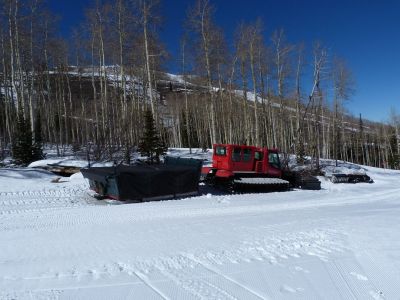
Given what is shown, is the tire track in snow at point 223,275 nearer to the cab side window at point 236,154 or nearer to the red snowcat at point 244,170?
the red snowcat at point 244,170

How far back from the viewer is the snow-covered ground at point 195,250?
457 cm

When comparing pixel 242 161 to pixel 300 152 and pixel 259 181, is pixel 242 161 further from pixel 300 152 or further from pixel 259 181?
pixel 300 152

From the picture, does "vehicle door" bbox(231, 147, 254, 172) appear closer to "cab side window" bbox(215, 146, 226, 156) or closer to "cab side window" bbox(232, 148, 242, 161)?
"cab side window" bbox(232, 148, 242, 161)

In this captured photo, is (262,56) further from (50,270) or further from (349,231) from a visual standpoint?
(50,270)

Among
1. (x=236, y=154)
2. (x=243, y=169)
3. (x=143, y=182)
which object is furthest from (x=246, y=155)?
(x=143, y=182)

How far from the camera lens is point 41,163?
17.7 metres

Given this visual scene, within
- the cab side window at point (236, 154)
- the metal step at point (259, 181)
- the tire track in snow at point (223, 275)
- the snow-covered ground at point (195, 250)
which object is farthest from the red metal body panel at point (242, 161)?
the tire track in snow at point (223, 275)

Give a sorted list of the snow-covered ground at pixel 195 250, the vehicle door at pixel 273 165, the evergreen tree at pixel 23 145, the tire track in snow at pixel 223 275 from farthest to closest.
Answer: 1. the evergreen tree at pixel 23 145
2. the vehicle door at pixel 273 165
3. the snow-covered ground at pixel 195 250
4. the tire track in snow at pixel 223 275

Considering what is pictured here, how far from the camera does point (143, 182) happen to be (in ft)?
40.2

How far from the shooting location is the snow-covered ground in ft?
15.0

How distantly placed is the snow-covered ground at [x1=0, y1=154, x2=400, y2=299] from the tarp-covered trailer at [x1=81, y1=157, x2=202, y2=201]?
72 cm

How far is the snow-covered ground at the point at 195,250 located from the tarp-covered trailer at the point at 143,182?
72 cm

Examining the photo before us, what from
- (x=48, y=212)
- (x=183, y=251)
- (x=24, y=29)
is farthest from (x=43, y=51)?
(x=183, y=251)

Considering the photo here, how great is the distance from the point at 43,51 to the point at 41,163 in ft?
44.2
